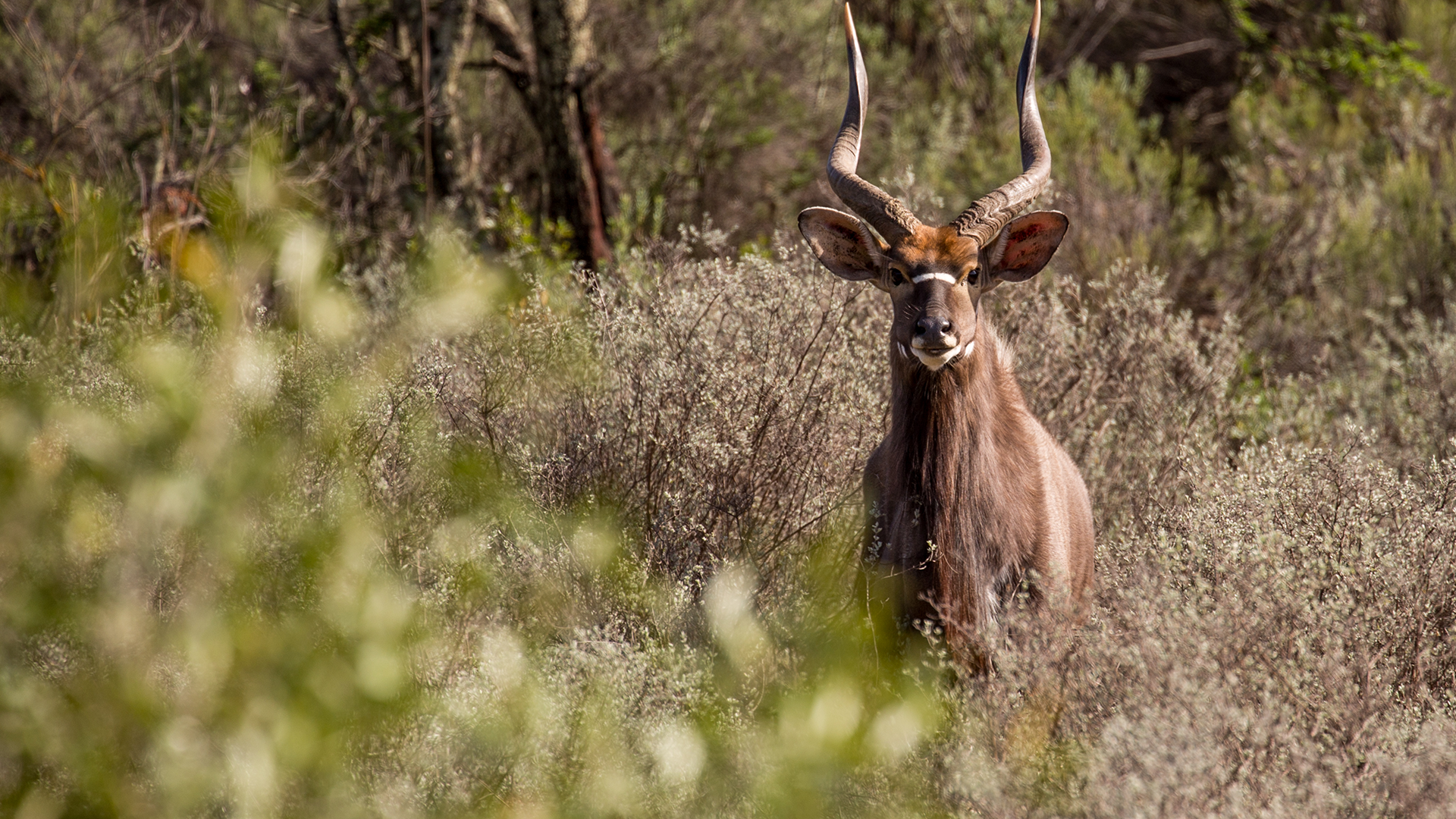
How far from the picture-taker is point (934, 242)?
429 centimetres

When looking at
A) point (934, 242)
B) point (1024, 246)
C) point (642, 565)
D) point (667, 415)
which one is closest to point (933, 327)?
point (934, 242)

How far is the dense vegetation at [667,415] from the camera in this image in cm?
142

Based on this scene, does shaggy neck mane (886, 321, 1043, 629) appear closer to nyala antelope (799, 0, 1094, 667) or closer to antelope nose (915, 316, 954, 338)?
nyala antelope (799, 0, 1094, 667)

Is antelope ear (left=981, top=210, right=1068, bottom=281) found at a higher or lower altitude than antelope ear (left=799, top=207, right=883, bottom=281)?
lower

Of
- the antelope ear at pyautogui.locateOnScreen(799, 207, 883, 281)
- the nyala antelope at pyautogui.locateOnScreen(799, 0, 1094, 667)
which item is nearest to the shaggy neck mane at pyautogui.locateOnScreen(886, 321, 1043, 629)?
the nyala antelope at pyautogui.locateOnScreen(799, 0, 1094, 667)

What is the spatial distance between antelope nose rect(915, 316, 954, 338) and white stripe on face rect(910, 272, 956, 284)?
22 centimetres

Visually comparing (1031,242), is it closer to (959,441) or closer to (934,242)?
(934,242)

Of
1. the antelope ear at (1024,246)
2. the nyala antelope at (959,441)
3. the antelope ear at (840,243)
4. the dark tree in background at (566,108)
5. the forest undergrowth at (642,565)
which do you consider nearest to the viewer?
the forest undergrowth at (642,565)

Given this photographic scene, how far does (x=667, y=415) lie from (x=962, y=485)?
1.33 metres

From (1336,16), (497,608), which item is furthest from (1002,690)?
(1336,16)

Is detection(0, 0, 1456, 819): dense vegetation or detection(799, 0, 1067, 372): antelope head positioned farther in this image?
detection(799, 0, 1067, 372): antelope head

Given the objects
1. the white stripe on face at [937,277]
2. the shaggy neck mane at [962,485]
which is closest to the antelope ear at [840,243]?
the white stripe on face at [937,277]

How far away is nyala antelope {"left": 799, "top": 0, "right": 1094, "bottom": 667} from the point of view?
4105 millimetres

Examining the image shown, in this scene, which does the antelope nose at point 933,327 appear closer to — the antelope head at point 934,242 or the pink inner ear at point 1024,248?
the antelope head at point 934,242
